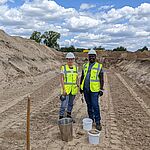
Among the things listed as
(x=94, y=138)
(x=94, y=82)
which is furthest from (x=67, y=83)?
(x=94, y=138)

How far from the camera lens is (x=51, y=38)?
80625 millimetres

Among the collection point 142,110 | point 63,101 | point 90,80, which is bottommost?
point 142,110

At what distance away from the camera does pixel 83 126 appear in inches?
295

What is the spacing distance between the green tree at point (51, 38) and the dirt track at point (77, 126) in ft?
225

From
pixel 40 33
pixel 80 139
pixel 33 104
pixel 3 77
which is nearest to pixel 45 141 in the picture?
pixel 80 139

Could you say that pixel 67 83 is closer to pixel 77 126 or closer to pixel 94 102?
pixel 94 102

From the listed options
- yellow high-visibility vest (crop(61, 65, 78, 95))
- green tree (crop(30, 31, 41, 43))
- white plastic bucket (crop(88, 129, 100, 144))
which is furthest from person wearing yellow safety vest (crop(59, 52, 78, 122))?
green tree (crop(30, 31, 41, 43))

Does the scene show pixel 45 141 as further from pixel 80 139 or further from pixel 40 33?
pixel 40 33

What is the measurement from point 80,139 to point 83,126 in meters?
0.77

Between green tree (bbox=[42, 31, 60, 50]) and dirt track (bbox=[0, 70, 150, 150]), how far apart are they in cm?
6855

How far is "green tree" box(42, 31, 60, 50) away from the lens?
7995 cm

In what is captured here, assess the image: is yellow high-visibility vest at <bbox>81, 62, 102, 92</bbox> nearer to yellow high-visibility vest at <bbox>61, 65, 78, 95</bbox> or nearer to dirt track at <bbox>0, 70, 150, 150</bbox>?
yellow high-visibility vest at <bbox>61, 65, 78, 95</bbox>

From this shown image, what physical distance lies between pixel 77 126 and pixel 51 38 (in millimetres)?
73944

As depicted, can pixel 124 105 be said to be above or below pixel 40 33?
below
